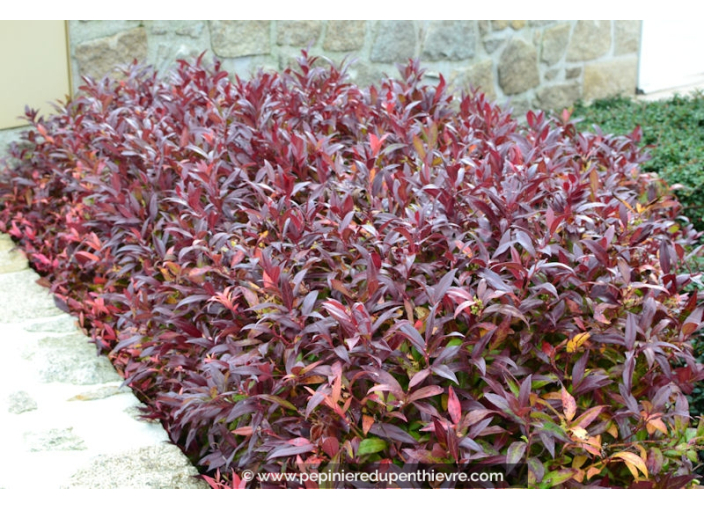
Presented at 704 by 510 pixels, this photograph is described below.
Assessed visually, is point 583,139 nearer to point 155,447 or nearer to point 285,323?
point 285,323

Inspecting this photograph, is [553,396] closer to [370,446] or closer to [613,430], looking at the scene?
[613,430]

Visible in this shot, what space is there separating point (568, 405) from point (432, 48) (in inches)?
144

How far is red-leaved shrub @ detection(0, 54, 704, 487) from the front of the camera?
1.74 meters

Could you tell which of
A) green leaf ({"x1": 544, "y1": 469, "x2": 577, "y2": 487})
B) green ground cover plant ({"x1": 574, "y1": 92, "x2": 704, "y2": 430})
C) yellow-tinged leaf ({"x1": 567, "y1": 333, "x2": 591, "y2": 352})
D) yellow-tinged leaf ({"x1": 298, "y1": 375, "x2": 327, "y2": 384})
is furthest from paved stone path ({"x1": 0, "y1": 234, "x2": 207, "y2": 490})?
green ground cover plant ({"x1": 574, "y1": 92, "x2": 704, "y2": 430})

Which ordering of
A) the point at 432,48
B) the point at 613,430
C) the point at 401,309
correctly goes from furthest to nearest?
the point at 432,48 < the point at 401,309 < the point at 613,430

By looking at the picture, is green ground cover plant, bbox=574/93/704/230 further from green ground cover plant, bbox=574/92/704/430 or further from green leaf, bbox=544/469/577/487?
green leaf, bbox=544/469/577/487

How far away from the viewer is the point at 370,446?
1.72m

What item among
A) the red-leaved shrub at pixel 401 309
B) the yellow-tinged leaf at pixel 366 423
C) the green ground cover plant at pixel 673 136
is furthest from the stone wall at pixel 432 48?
the yellow-tinged leaf at pixel 366 423

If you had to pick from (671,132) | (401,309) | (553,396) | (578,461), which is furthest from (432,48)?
(578,461)

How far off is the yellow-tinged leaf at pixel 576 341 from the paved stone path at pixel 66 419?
100cm

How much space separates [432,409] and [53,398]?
1343 millimetres

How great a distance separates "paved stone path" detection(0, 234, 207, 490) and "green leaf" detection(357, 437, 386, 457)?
511 mm

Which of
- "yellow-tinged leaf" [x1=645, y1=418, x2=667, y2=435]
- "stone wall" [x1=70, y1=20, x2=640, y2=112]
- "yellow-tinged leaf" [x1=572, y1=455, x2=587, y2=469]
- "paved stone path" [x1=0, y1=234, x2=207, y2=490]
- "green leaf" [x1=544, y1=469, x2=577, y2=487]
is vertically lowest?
"paved stone path" [x1=0, y1=234, x2=207, y2=490]

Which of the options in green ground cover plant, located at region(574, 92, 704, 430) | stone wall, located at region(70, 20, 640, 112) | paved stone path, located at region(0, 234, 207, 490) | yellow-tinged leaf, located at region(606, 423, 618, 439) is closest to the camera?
yellow-tinged leaf, located at region(606, 423, 618, 439)
